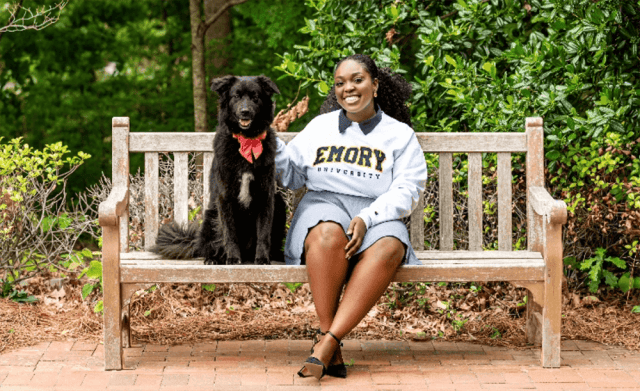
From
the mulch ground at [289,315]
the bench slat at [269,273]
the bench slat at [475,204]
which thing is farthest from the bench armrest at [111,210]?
the bench slat at [475,204]

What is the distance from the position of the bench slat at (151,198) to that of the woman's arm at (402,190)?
4.17 ft

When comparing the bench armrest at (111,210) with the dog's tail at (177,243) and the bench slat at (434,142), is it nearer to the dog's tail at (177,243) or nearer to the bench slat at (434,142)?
the dog's tail at (177,243)

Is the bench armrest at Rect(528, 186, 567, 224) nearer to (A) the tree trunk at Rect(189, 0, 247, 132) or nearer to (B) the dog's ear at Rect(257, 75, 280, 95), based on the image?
(B) the dog's ear at Rect(257, 75, 280, 95)

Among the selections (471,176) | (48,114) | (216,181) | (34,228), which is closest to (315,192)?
(216,181)

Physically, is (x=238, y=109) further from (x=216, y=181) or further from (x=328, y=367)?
(x=328, y=367)

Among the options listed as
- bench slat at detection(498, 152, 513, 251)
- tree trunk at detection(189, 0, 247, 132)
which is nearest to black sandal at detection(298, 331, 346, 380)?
bench slat at detection(498, 152, 513, 251)

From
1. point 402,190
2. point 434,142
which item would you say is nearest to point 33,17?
point 434,142

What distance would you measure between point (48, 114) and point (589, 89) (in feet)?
19.0

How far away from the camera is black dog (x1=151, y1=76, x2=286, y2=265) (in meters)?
3.94

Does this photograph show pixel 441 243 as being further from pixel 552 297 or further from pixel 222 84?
pixel 222 84

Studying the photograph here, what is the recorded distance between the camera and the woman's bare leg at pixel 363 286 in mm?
3676

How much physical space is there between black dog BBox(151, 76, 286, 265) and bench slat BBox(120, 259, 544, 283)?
7.3 inches

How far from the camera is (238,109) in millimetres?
3861

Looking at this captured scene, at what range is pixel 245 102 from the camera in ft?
12.7
